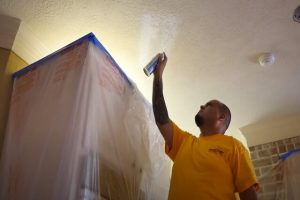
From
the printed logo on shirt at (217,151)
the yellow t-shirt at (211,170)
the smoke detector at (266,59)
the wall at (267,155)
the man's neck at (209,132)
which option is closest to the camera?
the yellow t-shirt at (211,170)

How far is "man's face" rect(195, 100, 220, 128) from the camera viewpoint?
165cm

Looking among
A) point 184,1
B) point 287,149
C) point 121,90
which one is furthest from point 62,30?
point 287,149

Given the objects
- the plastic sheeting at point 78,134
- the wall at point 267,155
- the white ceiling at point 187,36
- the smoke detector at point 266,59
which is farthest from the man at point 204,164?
the wall at point 267,155

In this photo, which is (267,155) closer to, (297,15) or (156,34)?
(297,15)

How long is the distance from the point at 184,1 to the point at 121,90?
0.51 meters

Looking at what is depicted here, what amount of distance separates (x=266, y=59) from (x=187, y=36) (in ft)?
1.58

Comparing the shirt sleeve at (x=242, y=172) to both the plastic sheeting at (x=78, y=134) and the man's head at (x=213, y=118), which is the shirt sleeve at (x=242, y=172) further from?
the plastic sheeting at (x=78, y=134)

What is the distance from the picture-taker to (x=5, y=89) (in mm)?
1518

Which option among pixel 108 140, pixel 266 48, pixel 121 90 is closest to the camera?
pixel 108 140

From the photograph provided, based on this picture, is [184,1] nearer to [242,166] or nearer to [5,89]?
[242,166]

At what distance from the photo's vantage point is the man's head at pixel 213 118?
163 centimetres

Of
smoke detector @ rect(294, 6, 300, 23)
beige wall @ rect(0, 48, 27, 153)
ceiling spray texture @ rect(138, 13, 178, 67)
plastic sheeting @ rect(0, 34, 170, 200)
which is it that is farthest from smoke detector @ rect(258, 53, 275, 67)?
beige wall @ rect(0, 48, 27, 153)

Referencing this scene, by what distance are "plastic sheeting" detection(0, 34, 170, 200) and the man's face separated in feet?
0.84

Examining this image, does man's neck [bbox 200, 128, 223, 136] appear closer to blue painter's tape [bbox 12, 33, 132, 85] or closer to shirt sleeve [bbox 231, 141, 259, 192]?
shirt sleeve [bbox 231, 141, 259, 192]
